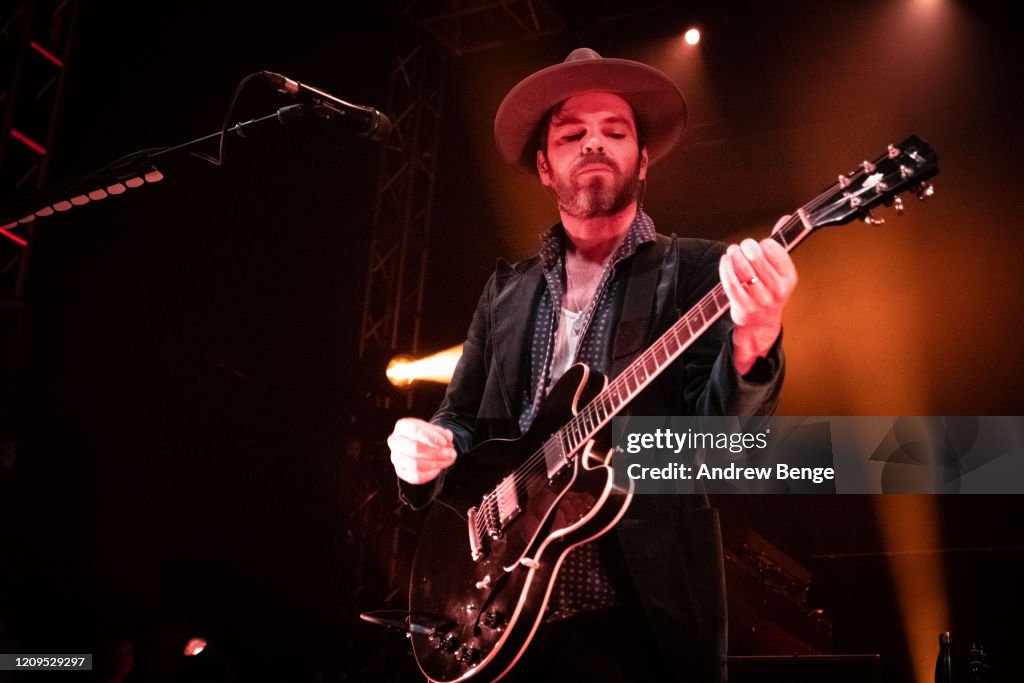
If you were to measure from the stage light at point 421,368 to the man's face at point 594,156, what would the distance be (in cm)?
362

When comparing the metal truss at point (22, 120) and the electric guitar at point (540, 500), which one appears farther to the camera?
the metal truss at point (22, 120)

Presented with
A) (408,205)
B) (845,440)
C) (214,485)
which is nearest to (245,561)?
(214,485)

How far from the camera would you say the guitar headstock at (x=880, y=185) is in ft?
6.10

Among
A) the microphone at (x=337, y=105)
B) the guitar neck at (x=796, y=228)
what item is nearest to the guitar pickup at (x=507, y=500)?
the guitar neck at (x=796, y=228)

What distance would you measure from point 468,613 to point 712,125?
578 cm

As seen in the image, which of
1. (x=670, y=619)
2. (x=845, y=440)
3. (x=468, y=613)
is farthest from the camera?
(x=845, y=440)

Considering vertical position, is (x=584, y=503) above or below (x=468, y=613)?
above

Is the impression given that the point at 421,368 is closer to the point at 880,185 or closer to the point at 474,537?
the point at 474,537

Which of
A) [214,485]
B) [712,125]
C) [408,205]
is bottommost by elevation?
[214,485]

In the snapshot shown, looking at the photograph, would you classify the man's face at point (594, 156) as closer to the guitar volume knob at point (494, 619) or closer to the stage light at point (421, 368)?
the guitar volume knob at point (494, 619)

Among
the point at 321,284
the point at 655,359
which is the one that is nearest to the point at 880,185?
the point at 655,359

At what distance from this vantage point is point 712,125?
7.11m

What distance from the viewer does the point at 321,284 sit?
22.9 ft

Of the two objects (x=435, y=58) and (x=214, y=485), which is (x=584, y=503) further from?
(x=435, y=58)
